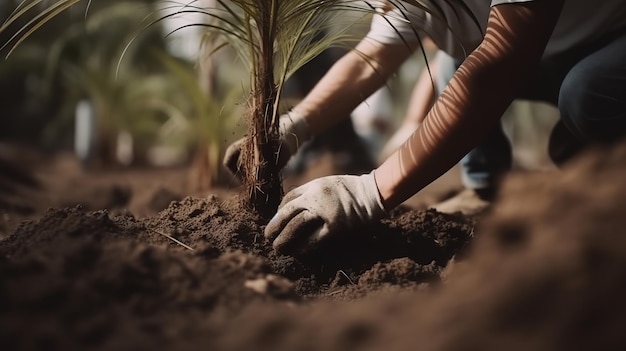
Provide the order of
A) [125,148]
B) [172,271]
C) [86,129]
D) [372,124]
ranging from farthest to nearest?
[125,148]
[86,129]
[372,124]
[172,271]

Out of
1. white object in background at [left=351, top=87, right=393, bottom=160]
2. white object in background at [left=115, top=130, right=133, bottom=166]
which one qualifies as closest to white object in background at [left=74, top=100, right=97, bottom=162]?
white object in background at [left=115, top=130, right=133, bottom=166]

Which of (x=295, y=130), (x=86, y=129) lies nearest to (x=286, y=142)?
(x=295, y=130)

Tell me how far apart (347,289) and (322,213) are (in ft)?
0.54

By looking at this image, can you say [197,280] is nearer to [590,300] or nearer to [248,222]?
[248,222]

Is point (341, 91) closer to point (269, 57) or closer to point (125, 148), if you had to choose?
point (269, 57)

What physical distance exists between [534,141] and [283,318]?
24.9 feet

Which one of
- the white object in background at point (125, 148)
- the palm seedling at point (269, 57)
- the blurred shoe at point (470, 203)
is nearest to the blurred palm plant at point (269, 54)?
the palm seedling at point (269, 57)

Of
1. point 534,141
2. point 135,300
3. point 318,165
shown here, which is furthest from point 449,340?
point 534,141

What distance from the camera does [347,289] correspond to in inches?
46.9

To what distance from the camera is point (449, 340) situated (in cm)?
58

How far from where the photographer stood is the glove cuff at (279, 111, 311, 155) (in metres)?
1.62

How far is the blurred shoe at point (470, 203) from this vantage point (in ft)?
6.75

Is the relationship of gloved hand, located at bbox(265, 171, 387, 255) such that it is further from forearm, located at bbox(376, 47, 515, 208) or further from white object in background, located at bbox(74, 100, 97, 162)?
white object in background, located at bbox(74, 100, 97, 162)

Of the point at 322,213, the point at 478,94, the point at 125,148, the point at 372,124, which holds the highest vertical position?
the point at 478,94
